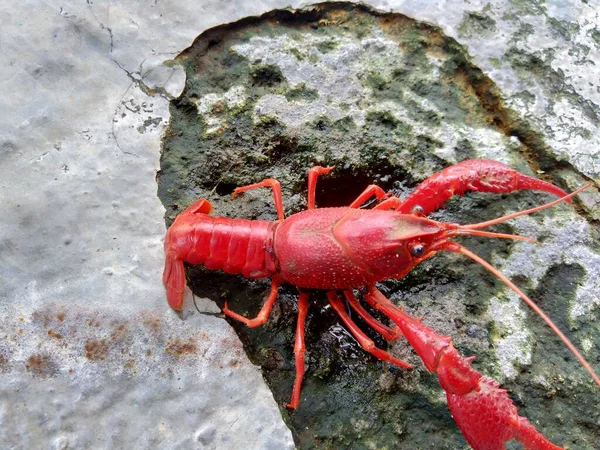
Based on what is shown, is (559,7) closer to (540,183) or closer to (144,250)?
(540,183)

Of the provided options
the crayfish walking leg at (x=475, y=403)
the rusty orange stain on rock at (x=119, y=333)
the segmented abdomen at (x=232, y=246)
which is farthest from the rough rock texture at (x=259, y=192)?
the crayfish walking leg at (x=475, y=403)

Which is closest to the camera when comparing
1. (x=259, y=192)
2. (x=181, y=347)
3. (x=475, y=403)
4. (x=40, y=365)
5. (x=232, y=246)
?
(x=475, y=403)

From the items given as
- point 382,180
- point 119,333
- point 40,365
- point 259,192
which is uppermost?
point 382,180

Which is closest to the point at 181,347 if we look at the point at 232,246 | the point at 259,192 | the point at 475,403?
the point at 232,246

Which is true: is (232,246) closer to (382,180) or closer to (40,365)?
(382,180)

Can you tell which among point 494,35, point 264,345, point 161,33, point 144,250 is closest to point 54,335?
point 144,250

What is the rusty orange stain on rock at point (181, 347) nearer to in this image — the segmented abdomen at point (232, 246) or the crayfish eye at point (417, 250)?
the segmented abdomen at point (232, 246)
